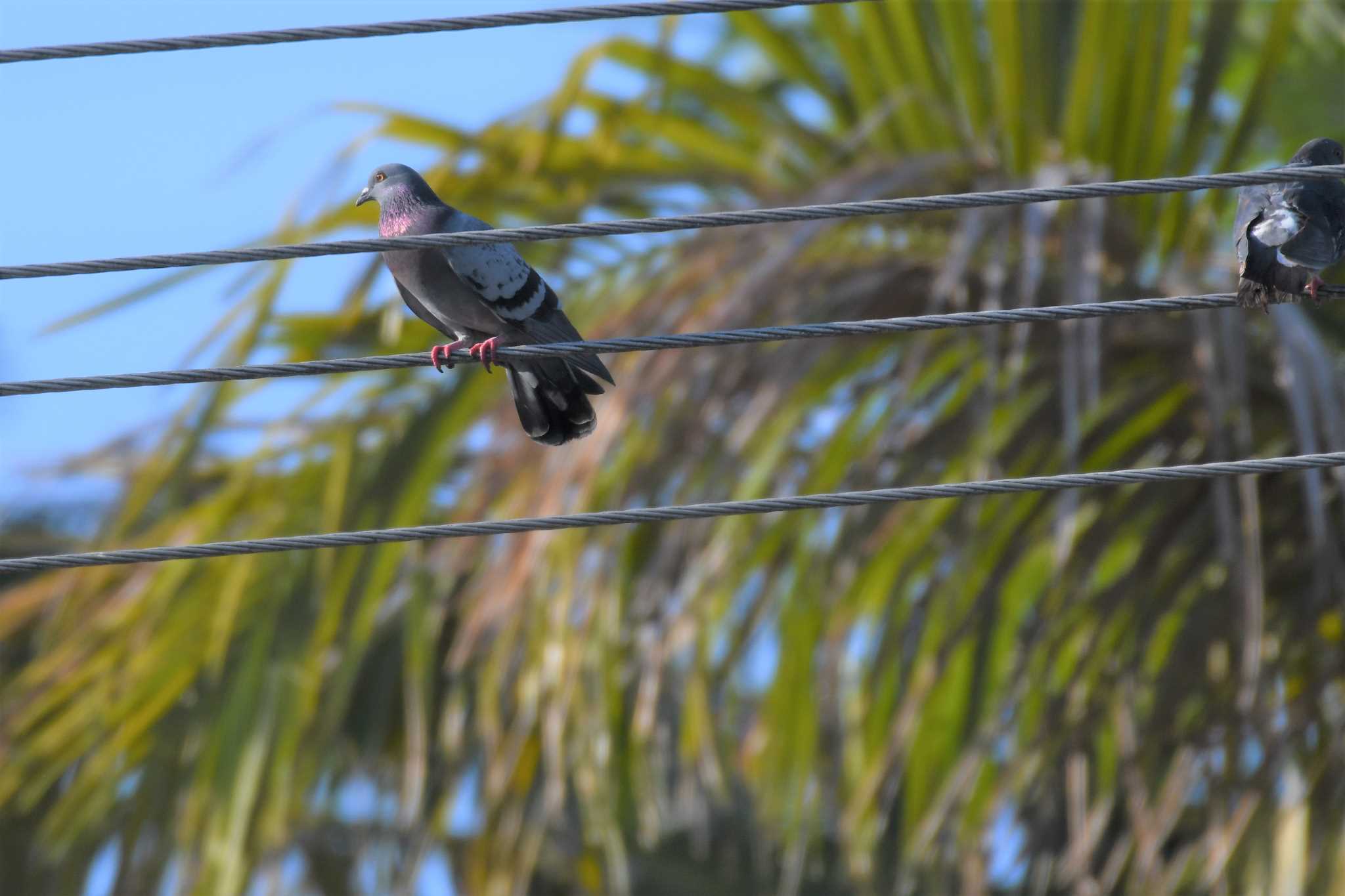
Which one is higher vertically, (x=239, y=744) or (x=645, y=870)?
(x=645, y=870)

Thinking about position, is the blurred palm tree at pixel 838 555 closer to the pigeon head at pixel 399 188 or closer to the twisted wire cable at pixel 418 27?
the pigeon head at pixel 399 188

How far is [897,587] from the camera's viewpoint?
21.2ft

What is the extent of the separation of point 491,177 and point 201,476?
257 centimetres

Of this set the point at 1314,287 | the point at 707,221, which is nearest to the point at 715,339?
the point at 707,221

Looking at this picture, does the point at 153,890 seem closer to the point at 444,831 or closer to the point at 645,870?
the point at 444,831

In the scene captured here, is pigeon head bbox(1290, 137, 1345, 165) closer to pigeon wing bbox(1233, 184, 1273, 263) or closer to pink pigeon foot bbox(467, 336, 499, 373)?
pigeon wing bbox(1233, 184, 1273, 263)

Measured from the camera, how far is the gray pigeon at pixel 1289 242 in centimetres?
412

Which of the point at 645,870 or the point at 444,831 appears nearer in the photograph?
the point at 444,831

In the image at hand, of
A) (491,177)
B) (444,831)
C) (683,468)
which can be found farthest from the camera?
(491,177)

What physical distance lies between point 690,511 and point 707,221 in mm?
591

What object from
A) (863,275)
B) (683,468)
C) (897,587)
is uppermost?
(863,275)

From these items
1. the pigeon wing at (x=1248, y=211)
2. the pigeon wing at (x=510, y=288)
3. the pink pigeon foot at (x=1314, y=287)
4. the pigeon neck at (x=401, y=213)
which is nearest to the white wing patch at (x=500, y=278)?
the pigeon wing at (x=510, y=288)

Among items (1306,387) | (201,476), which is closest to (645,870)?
(201,476)

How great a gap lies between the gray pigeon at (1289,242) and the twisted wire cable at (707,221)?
581 mm
